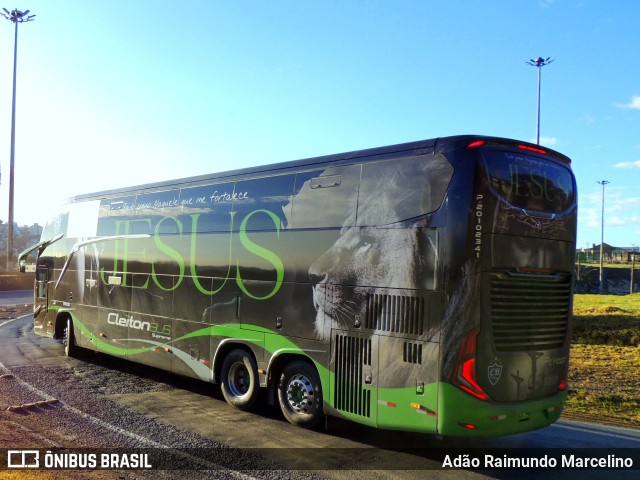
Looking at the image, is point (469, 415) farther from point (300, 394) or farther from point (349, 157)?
point (349, 157)

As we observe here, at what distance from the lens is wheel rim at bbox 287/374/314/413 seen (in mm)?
7156

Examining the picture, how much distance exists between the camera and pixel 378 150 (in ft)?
22.0

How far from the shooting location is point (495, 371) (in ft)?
18.7

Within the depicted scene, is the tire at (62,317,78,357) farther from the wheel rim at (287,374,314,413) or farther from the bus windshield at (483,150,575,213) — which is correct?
the bus windshield at (483,150,575,213)

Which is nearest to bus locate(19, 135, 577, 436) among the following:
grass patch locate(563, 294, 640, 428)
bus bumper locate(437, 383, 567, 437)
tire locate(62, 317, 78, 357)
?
bus bumper locate(437, 383, 567, 437)

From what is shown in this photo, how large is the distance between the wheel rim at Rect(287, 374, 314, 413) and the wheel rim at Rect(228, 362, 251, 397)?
112 cm

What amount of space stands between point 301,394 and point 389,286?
2233mm

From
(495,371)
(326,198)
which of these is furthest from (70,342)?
(495,371)

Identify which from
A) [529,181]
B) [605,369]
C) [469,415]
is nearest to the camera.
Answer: [469,415]

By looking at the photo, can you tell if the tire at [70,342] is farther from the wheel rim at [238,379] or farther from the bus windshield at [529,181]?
the bus windshield at [529,181]

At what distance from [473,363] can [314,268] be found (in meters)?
2.52

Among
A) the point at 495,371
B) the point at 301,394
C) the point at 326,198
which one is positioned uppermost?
the point at 326,198

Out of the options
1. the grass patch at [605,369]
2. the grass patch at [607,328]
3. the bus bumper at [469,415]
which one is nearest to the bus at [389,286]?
the bus bumper at [469,415]

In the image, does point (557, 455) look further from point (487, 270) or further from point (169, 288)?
point (169, 288)
